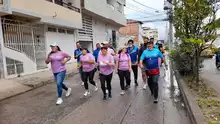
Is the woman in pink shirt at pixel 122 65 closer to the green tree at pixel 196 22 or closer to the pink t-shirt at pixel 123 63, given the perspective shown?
the pink t-shirt at pixel 123 63

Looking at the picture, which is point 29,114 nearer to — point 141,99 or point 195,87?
point 141,99

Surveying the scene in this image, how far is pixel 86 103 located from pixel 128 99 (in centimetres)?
124

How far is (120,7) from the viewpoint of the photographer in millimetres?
26672

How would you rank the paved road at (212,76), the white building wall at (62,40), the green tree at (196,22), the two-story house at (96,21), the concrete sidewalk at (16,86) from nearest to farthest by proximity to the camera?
the green tree at (196,22) → the concrete sidewalk at (16,86) → the paved road at (212,76) → the white building wall at (62,40) → the two-story house at (96,21)

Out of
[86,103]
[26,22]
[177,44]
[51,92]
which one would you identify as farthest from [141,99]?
[26,22]

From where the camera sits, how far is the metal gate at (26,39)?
9.16 metres

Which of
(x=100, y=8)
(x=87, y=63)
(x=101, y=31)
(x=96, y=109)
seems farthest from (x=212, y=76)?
(x=101, y=31)

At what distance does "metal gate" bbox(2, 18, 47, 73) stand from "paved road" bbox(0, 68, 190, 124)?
13.5 feet

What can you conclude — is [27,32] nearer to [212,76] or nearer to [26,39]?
[26,39]

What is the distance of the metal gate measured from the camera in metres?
9.16

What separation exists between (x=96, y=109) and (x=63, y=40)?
1011 cm

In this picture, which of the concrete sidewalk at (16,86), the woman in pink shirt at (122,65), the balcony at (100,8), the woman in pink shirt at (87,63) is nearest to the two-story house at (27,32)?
the concrete sidewalk at (16,86)

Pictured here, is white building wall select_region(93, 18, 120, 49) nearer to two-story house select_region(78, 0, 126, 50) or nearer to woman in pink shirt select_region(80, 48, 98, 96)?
two-story house select_region(78, 0, 126, 50)

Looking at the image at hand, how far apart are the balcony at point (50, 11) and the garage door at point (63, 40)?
3.24 ft
